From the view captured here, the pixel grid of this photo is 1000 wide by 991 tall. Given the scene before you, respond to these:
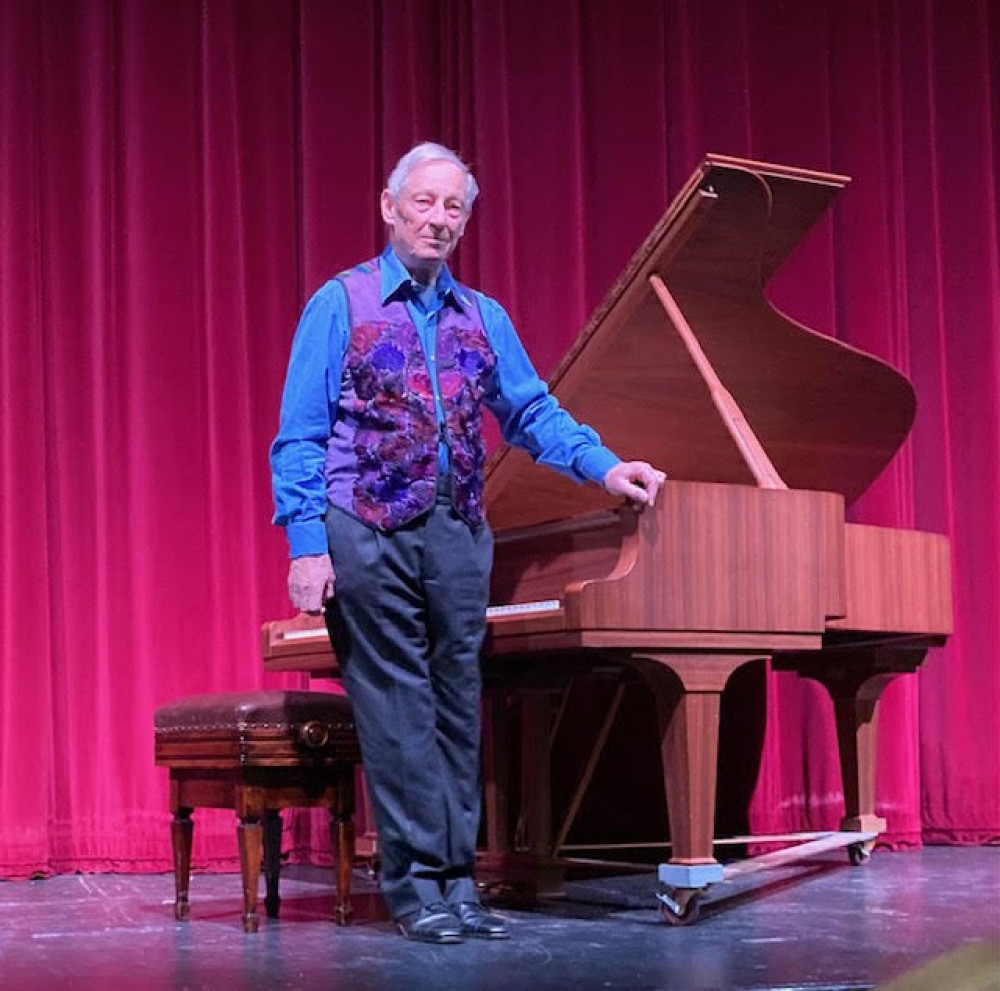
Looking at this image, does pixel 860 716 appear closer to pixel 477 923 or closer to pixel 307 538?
pixel 477 923

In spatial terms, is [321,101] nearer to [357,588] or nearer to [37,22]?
[37,22]

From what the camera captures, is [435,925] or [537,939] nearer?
[435,925]

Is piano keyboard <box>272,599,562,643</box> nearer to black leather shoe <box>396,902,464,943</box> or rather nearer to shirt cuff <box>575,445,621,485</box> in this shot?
shirt cuff <box>575,445,621,485</box>

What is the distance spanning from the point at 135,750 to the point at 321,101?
1986 millimetres

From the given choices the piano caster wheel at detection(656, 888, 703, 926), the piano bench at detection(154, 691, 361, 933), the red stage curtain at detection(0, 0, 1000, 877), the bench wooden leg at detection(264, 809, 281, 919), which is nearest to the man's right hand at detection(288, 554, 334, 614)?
the piano bench at detection(154, 691, 361, 933)

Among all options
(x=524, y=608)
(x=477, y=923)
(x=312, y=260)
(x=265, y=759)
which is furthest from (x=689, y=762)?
(x=312, y=260)

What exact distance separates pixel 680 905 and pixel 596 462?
2.87ft

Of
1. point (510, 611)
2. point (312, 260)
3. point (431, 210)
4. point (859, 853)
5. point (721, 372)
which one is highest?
point (312, 260)

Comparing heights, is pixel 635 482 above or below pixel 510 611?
above

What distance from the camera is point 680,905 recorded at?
2982 millimetres

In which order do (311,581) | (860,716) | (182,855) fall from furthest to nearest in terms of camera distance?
(860,716), (182,855), (311,581)

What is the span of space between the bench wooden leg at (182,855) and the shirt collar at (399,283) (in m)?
1.20

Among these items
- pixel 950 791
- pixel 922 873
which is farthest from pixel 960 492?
pixel 922 873

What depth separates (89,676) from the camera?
14.3 feet
